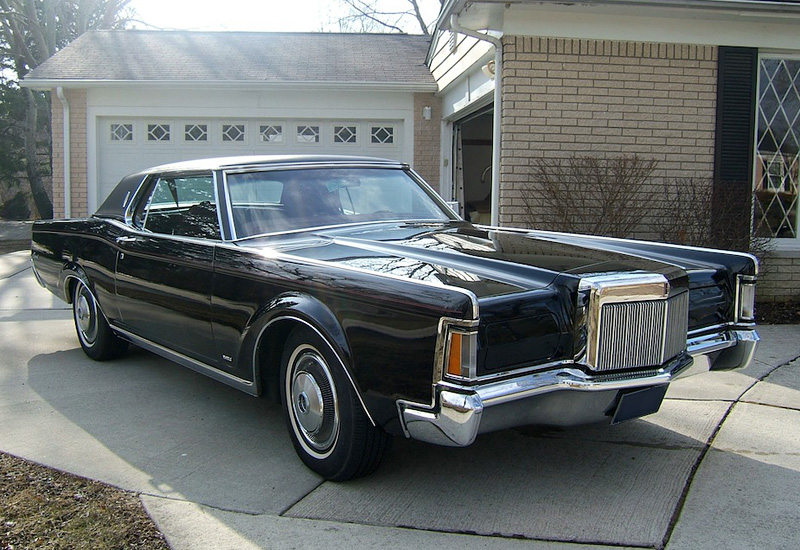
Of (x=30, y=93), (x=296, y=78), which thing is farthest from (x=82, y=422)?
(x=30, y=93)

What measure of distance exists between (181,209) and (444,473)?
2.42m

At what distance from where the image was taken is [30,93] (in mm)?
22766

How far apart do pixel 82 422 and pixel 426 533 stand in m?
2.40

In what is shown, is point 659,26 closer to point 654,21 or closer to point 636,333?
point 654,21

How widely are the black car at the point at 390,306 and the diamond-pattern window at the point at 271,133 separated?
24.0 feet

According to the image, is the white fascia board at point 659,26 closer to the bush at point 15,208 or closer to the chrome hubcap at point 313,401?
the chrome hubcap at point 313,401

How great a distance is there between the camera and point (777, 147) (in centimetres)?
829

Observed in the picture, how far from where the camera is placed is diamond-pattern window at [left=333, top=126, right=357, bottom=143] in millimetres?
12414

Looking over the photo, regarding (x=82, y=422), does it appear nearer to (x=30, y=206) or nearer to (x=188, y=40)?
(x=188, y=40)

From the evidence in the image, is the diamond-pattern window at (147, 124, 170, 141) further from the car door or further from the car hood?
the car hood

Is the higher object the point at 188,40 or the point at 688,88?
the point at 188,40

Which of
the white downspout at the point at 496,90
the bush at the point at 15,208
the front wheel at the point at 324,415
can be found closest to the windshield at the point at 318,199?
the front wheel at the point at 324,415

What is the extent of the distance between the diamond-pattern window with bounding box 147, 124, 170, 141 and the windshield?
8579mm

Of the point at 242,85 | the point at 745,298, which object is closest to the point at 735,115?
the point at 745,298
